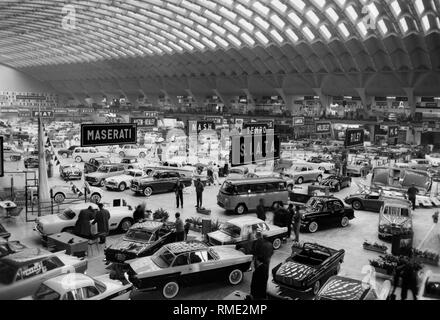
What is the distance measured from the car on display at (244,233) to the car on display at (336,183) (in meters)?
11.4

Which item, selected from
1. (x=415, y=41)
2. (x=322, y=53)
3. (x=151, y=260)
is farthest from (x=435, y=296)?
(x=322, y=53)

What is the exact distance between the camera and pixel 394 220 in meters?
15.2

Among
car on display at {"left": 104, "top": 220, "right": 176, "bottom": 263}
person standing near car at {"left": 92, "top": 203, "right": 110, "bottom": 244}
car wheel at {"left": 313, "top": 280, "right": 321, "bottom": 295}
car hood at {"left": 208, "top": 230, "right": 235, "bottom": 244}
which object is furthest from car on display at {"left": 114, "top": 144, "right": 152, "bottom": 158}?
car wheel at {"left": 313, "top": 280, "right": 321, "bottom": 295}

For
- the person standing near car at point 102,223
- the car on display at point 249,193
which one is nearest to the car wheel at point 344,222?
the car on display at point 249,193

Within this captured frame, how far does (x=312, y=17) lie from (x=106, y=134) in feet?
114

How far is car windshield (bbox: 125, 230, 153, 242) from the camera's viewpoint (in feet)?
39.7

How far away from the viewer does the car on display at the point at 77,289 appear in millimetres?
7449

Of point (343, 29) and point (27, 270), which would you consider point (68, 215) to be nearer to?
point (27, 270)

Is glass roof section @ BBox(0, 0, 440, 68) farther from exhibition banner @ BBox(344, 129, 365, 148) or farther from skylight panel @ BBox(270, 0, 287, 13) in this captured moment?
exhibition banner @ BBox(344, 129, 365, 148)

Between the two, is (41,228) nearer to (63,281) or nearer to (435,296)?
(63,281)

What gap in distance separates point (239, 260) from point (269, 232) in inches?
123

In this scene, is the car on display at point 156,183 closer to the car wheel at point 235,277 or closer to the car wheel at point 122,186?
the car wheel at point 122,186

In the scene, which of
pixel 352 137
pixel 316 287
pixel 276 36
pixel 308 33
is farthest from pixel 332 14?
pixel 316 287

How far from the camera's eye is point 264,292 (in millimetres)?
9125
